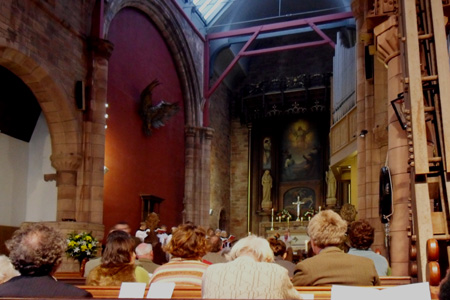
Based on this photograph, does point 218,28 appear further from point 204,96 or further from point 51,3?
point 51,3

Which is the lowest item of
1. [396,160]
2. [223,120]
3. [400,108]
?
[396,160]

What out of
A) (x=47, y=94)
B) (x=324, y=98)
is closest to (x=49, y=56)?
(x=47, y=94)

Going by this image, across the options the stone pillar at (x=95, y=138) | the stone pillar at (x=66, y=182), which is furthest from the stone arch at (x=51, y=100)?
the stone pillar at (x=95, y=138)

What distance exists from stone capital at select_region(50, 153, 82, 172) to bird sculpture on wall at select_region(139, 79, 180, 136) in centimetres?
396

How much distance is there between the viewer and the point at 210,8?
21.9 metres

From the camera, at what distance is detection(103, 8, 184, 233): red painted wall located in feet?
48.7

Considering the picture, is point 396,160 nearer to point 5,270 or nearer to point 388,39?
point 388,39

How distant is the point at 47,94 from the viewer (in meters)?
12.1

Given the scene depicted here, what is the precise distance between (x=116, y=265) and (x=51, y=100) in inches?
354

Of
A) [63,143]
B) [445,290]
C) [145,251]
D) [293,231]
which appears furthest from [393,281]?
[293,231]

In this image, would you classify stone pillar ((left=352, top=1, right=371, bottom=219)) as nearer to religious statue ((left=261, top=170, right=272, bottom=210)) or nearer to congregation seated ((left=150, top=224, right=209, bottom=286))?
congregation seated ((left=150, top=224, right=209, bottom=286))

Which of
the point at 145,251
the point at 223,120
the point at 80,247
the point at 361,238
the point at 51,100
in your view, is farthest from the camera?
the point at 223,120

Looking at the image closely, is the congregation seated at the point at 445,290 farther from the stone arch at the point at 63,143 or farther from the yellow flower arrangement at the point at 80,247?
the stone arch at the point at 63,143

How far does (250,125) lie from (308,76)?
3298 mm
